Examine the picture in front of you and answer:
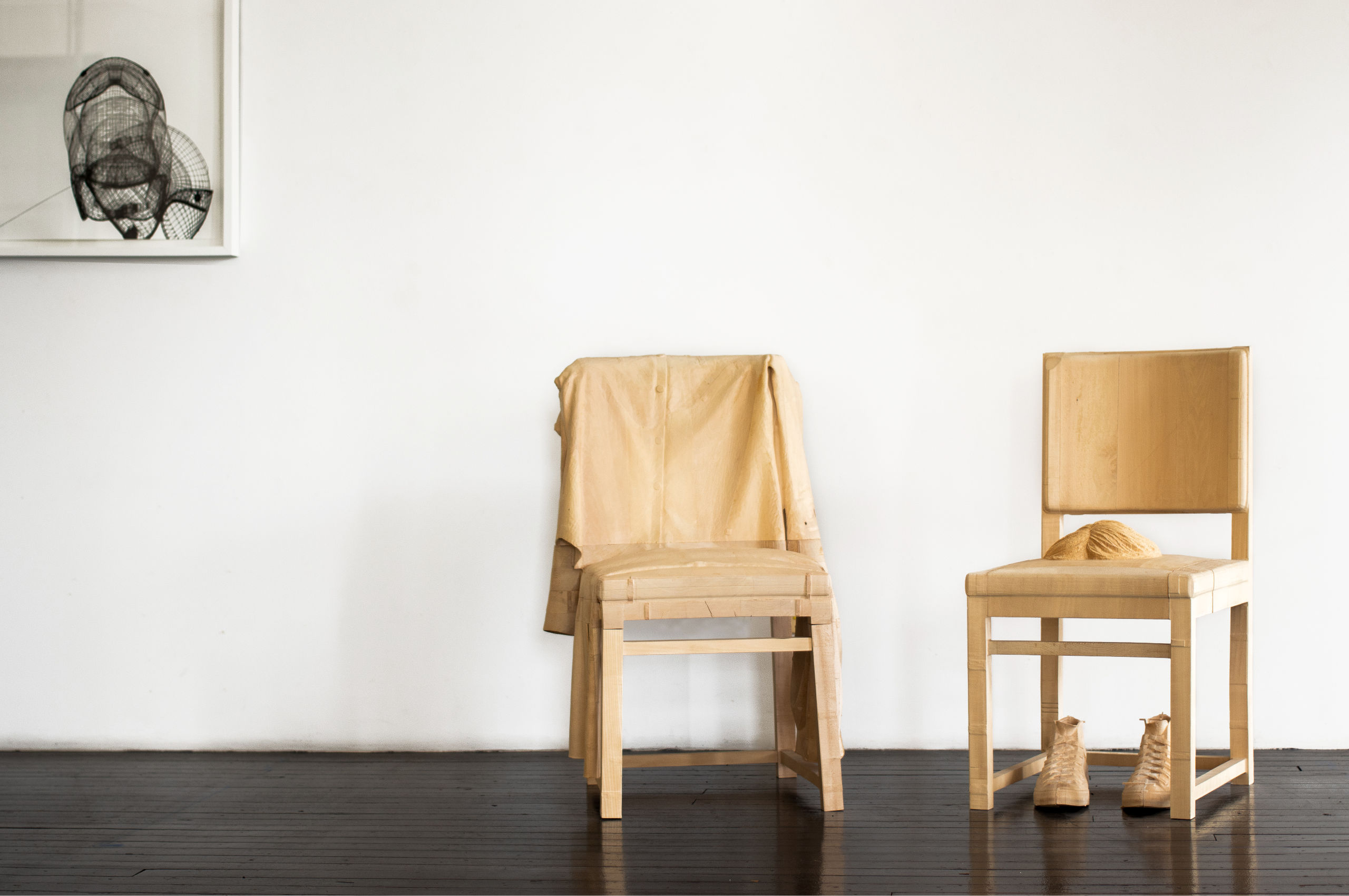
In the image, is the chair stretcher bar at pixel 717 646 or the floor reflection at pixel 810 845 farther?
the chair stretcher bar at pixel 717 646

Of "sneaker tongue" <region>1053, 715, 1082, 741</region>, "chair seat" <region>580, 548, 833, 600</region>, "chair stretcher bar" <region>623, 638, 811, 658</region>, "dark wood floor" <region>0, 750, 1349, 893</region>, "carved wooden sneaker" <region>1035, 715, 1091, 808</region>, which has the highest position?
"chair seat" <region>580, 548, 833, 600</region>

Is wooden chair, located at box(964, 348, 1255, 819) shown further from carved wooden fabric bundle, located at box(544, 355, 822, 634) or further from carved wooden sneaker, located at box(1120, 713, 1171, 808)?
carved wooden fabric bundle, located at box(544, 355, 822, 634)

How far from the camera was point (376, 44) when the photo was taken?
2.43m

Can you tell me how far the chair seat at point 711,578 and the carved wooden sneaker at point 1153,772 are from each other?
0.61m

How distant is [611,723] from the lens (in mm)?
1727

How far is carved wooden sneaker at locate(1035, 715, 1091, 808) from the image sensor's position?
1.76 metres

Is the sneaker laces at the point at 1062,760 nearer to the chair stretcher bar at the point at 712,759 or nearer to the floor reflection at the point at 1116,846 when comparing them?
the floor reflection at the point at 1116,846

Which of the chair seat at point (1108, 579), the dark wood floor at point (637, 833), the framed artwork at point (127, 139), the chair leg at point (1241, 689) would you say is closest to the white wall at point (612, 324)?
the framed artwork at point (127, 139)

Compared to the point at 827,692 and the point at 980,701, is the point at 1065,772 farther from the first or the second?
the point at 827,692

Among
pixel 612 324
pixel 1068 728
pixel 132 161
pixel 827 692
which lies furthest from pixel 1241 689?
pixel 132 161

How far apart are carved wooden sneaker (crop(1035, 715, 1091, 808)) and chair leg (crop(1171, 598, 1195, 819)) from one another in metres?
0.15

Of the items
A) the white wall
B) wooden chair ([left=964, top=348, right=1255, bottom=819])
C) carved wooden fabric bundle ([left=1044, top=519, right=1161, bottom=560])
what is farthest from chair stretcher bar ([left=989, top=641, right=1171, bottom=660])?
the white wall

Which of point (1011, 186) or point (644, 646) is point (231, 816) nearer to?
point (644, 646)

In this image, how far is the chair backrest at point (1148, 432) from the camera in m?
1.89
